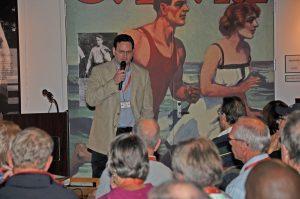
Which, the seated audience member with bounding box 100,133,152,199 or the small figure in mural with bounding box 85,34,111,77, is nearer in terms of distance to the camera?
the seated audience member with bounding box 100,133,152,199

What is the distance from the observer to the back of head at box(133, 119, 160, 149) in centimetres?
426

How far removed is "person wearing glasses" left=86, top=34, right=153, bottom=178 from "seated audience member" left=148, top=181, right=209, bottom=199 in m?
4.78

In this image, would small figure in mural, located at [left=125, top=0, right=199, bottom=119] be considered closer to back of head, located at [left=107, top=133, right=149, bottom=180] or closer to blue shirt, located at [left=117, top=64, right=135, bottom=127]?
blue shirt, located at [left=117, top=64, right=135, bottom=127]

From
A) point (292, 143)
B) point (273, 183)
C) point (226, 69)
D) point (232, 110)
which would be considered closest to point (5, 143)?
point (292, 143)

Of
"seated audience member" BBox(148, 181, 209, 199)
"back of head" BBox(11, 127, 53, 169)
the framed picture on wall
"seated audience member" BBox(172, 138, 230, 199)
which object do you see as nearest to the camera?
"seated audience member" BBox(148, 181, 209, 199)

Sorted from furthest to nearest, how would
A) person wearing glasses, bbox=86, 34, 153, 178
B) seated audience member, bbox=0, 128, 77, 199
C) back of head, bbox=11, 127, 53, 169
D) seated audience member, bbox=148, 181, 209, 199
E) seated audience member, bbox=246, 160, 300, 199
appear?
person wearing glasses, bbox=86, 34, 153, 178 < back of head, bbox=11, 127, 53, 169 < seated audience member, bbox=0, 128, 77, 199 < seated audience member, bbox=246, 160, 300, 199 < seated audience member, bbox=148, 181, 209, 199

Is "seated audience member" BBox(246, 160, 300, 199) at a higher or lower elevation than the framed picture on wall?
lower

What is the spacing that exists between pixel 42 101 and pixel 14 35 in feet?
3.36

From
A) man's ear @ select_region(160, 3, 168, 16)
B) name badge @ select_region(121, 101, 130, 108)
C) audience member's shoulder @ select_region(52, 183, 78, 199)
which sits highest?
man's ear @ select_region(160, 3, 168, 16)

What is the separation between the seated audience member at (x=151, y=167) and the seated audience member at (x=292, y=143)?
941 mm

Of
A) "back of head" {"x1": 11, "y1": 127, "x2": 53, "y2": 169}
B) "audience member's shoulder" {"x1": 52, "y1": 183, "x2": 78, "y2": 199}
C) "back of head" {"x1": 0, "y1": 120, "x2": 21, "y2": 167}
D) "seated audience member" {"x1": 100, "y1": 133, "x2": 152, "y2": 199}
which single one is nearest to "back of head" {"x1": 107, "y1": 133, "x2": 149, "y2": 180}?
"seated audience member" {"x1": 100, "y1": 133, "x2": 152, "y2": 199}

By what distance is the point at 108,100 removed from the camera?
7480 millimetres

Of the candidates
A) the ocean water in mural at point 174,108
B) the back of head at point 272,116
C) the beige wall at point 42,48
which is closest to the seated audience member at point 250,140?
the back of head at point 272,116

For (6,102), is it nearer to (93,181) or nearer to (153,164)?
(93,181)
